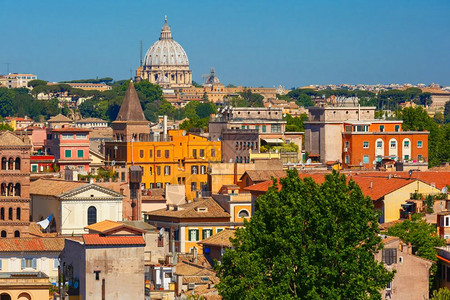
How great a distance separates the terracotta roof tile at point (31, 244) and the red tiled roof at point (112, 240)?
7063 millimetres

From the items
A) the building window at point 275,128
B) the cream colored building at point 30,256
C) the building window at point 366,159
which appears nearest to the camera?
the cream colored building at point 30,256

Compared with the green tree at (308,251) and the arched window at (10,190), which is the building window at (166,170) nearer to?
the arched window at (10,190)

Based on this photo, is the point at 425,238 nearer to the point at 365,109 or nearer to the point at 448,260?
the point at 448,260

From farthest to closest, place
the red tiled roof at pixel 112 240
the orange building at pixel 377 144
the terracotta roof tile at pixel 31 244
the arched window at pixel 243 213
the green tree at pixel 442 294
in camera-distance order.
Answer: the orange building at pixel 377 144 < the arched window at pixel 243 213 < the terracotta roof tile at pixel 31 244 < the red tiled roof at pixel 112 240 < the green tree at pixel 442 294

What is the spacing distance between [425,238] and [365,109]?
5222 centimetres

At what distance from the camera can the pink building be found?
88562 millimetres

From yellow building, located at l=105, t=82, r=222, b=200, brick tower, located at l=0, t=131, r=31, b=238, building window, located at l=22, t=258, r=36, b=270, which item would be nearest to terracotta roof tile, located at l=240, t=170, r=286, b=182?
yellow building, located at l=105, t=82, r=222, b=200

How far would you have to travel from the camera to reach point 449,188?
2559 inches

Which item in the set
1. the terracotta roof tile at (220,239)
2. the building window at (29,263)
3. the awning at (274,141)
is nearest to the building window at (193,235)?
the terracotta roof tile at (220,239)

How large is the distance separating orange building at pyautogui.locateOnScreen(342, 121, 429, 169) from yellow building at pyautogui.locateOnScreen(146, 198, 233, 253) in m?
29.8

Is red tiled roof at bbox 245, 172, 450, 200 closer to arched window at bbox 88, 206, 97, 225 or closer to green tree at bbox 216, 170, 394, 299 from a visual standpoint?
arched window at bbox 88, 206, 97, 225

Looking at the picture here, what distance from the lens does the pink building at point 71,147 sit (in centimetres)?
8856

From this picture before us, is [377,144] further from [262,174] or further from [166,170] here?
[262,174]

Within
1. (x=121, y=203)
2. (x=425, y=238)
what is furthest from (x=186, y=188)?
(x=425, y=238)
